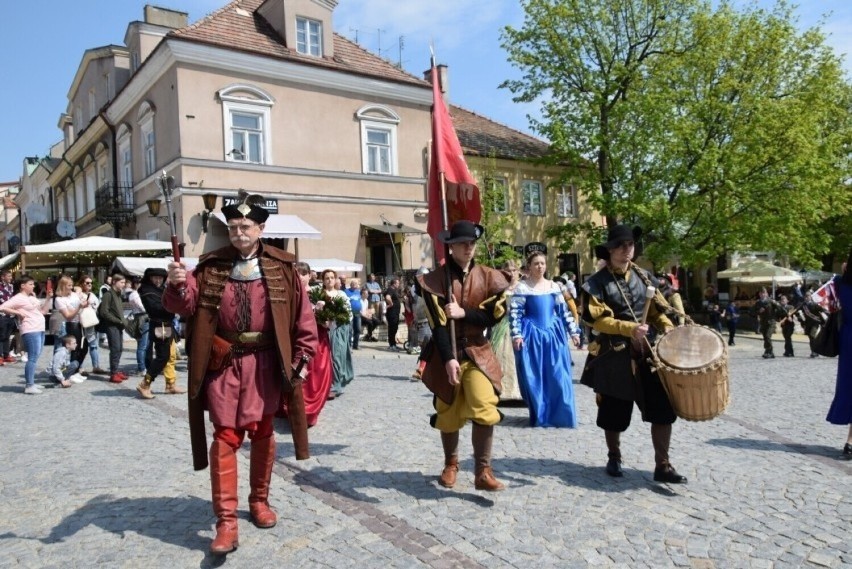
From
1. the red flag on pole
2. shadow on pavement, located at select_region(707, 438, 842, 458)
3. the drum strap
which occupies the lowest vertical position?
shadow on pavement, located at select_region(707, 438, 842, 458)

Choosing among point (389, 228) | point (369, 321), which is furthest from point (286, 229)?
point (389, 228)

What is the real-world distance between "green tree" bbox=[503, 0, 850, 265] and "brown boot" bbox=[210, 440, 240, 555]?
71.6 feet

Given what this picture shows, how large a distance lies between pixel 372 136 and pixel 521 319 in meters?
16.3

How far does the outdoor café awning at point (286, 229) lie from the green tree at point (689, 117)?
11.3 m

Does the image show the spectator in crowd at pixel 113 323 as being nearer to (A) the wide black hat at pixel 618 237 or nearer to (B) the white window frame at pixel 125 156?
(A) the wide black hat at pixel 618 237

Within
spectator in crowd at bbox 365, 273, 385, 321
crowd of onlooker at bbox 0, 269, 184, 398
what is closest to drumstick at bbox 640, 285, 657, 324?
crowd of onlooker at bbox 0, 269, 184, 398

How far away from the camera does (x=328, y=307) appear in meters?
8.36

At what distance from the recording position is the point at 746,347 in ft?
64.3

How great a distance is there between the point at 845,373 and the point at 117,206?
71.8 feet

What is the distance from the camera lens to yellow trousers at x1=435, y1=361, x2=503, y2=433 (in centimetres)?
463

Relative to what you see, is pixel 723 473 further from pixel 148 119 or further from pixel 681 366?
pixel 148 119

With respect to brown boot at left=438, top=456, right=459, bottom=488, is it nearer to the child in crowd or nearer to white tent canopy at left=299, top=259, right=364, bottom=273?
the child in crowd

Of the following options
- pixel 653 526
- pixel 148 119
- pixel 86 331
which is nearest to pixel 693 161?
pixel 148 119

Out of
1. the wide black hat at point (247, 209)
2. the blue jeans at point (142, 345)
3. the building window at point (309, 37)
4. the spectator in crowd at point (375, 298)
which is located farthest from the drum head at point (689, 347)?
the building window at point (309, 37)
